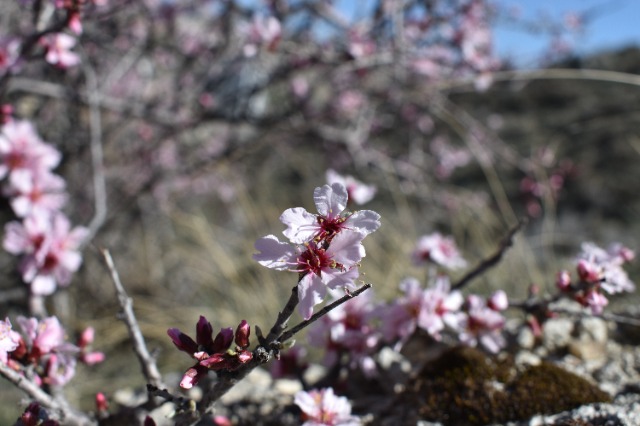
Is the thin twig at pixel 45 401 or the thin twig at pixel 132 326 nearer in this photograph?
the thin twig at pixel 45 401

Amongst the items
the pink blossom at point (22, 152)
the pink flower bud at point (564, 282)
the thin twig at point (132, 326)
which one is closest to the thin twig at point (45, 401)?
the thin twig at point (132, 326)

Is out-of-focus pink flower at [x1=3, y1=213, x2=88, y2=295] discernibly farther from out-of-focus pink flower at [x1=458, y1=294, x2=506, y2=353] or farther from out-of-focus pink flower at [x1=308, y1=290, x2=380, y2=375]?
out-of-focus pink flower at [x1=458, y1=294, x2=506, y2=353]

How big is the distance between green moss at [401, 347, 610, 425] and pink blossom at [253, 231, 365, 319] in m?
0.69

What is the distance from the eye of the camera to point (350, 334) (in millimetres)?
1456

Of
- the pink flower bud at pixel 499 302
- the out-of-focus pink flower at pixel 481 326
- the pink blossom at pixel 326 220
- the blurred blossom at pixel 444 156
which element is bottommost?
the pink blossom at pixel 326 220

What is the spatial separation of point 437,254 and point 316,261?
88cm

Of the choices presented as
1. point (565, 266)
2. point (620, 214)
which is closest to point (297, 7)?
point (565, 266)

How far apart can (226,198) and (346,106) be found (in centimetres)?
228

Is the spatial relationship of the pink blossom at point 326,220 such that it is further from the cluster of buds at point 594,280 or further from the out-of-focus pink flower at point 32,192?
the out-of-focus pink flower at point 32,192

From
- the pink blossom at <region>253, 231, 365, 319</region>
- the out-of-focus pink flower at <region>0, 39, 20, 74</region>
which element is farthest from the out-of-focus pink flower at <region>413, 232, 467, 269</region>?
the out-of-focus pink flower at <region>0, 39, 20, 74</region>

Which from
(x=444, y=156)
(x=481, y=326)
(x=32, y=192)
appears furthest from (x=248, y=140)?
(x=444, y=156)

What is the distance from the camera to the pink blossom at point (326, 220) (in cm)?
92

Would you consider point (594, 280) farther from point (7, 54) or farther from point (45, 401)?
point (7, 54)

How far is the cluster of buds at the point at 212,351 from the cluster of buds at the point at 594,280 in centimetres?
88
